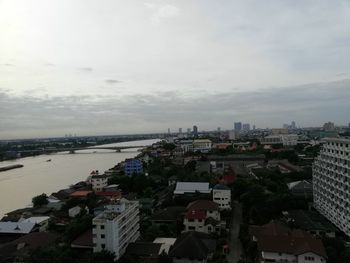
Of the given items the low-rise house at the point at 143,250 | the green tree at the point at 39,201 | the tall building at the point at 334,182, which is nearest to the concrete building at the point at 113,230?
the low-rise house at the point at 143,250

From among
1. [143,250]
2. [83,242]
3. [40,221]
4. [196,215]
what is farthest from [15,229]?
[196,215]

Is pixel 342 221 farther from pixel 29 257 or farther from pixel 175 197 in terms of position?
pixel 29 257

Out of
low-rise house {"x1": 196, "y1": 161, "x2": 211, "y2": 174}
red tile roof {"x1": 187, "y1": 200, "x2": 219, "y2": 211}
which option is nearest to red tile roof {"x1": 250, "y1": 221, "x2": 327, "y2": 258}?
red tile roof {"x1": 187, "y1": 200, "x2": 219, "y2": 211}

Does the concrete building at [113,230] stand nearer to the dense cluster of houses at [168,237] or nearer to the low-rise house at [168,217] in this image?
the dense cluster of houses at [168,237]

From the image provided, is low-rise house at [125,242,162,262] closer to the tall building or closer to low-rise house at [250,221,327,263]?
low-rise house at [250,221,327,263]

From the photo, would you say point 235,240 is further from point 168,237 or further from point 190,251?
point 190,251
